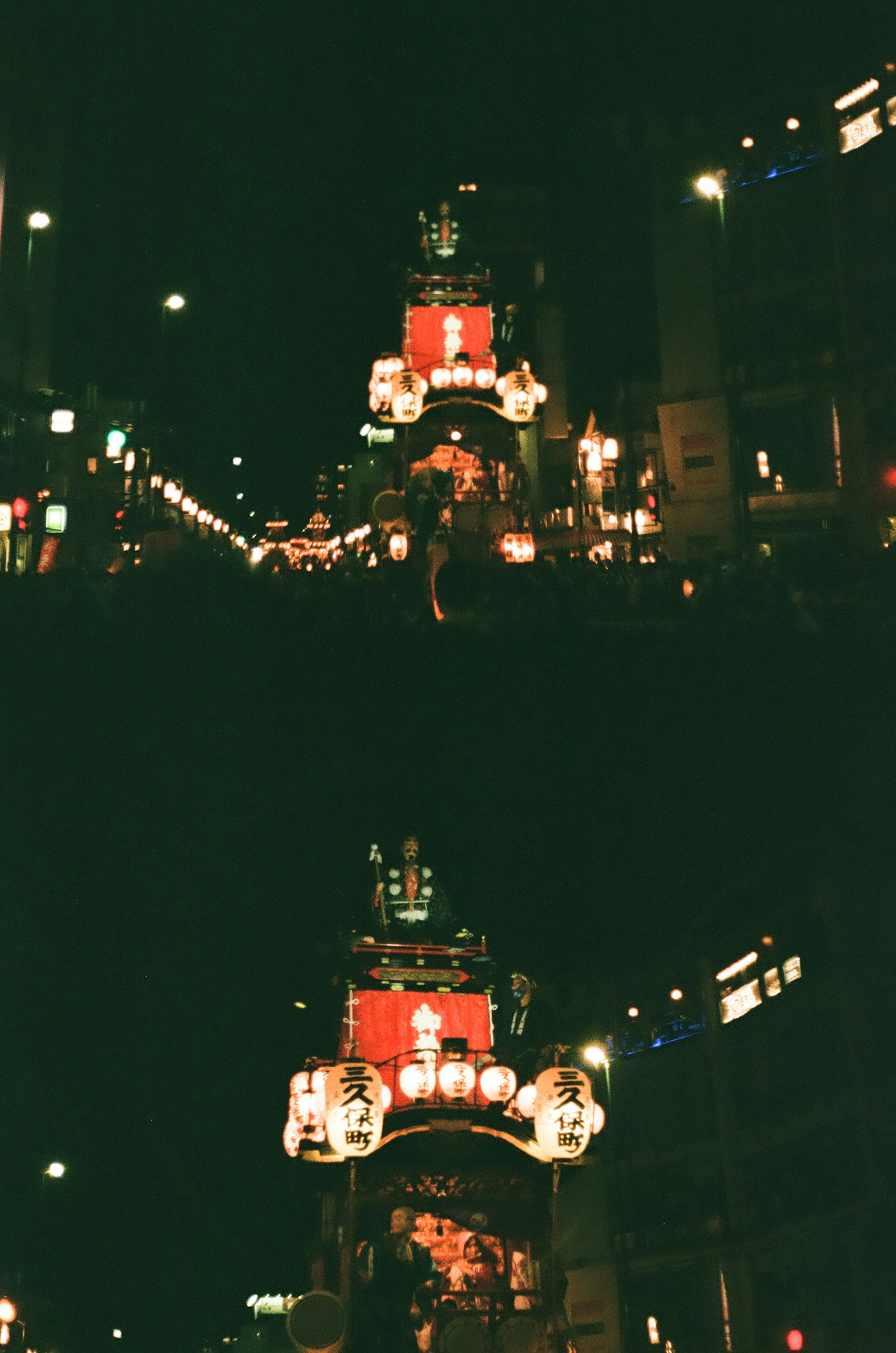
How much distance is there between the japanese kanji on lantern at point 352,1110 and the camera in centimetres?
1336

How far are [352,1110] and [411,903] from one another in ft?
16.0

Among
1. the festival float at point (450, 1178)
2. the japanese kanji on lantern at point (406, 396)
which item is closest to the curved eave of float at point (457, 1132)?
the festival float at point (450, 1178)

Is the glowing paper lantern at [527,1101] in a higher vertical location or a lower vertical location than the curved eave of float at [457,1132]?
higher

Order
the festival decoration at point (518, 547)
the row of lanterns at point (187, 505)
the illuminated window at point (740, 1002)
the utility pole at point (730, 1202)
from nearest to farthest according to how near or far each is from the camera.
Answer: the utility pole at point (730, 1202) → the illuminated window at point (740, 1002) → the festival decoration at point (518, 547) → the row of lanterns at point (187, 505)

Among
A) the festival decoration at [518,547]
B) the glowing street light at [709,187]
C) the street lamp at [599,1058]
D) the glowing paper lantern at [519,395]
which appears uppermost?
the glowing street light at [709,187]

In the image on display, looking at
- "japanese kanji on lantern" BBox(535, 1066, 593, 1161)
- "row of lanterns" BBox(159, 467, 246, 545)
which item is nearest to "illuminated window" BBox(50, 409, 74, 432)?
"row of lanterns" BBox(159, 467, 246, 545)

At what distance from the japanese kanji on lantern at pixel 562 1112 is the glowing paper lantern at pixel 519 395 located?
1323 centimetres

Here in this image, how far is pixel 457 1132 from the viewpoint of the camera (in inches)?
551

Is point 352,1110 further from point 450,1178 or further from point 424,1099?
point 450,1178

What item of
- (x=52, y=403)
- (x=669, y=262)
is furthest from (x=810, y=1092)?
(x=52, y=403)

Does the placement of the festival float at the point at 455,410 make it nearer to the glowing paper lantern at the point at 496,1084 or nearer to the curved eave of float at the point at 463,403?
the curved eave of float at the point at 463,403

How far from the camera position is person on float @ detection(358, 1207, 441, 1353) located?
38.8 feet

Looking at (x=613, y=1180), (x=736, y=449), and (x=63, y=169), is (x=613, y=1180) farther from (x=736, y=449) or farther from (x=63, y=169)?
(x=63, y=169)

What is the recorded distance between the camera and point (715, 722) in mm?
15547
